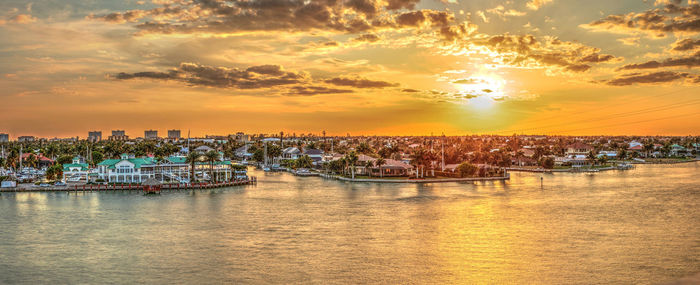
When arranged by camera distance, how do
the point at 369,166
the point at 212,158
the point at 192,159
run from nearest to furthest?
the point at 192,159
the point at 212,158
the point at 369,166

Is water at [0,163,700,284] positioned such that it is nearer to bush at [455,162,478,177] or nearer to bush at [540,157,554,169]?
bush at [455,162,478,177]

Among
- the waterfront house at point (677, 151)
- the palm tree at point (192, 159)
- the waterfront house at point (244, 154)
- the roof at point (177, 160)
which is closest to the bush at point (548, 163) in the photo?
the palm tree at point (192, 159)

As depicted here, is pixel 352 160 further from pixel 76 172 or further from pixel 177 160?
pixel 76 172

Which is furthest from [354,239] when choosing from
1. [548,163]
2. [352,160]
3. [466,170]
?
[548,163]

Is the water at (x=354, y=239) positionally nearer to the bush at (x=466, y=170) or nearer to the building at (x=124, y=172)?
the building at (x=124, y=172)

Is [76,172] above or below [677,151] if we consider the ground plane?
above

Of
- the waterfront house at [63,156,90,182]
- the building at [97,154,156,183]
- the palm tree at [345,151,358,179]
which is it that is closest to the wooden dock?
the building at [97,154,156,183]

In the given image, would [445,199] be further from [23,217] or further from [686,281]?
[686,281]

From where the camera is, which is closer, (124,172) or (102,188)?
(102,188)
